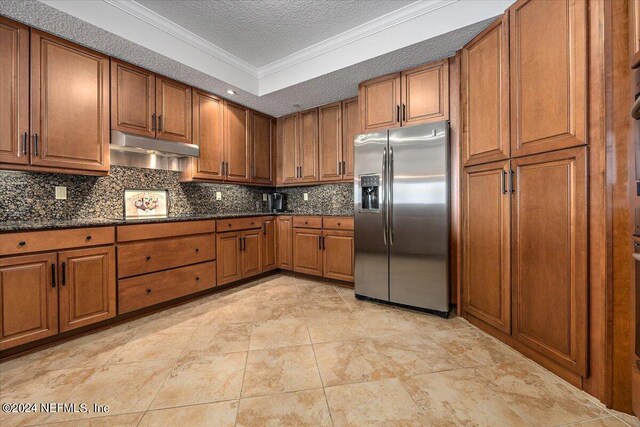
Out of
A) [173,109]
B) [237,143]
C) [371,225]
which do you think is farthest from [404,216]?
[173,109]

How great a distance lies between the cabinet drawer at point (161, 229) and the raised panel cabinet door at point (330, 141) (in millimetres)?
1652

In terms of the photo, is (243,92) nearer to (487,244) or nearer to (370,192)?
(370,192)

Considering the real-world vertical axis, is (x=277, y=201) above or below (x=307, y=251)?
above

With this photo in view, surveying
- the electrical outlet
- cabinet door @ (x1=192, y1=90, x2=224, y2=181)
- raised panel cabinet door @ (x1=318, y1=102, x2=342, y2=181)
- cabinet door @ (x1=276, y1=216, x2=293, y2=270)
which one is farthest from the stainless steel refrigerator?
the electrical outlet

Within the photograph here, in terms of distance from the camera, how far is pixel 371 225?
9.05 feet

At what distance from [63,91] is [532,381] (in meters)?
3.87

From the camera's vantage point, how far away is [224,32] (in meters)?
2.62

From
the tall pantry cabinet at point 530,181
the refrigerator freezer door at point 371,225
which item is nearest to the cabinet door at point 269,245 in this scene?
the refrigerator freezer door at point 371,225

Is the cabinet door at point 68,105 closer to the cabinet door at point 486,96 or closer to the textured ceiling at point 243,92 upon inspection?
the textured ceiling at point 243,92

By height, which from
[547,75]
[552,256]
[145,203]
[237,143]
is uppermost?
[237,143]

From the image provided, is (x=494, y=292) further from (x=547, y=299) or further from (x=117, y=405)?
(x=117, y=405)

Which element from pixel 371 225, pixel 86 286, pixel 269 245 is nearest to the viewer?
pixel 86 286

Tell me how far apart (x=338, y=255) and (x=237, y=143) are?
203 centimetres

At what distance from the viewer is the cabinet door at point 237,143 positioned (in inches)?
138
